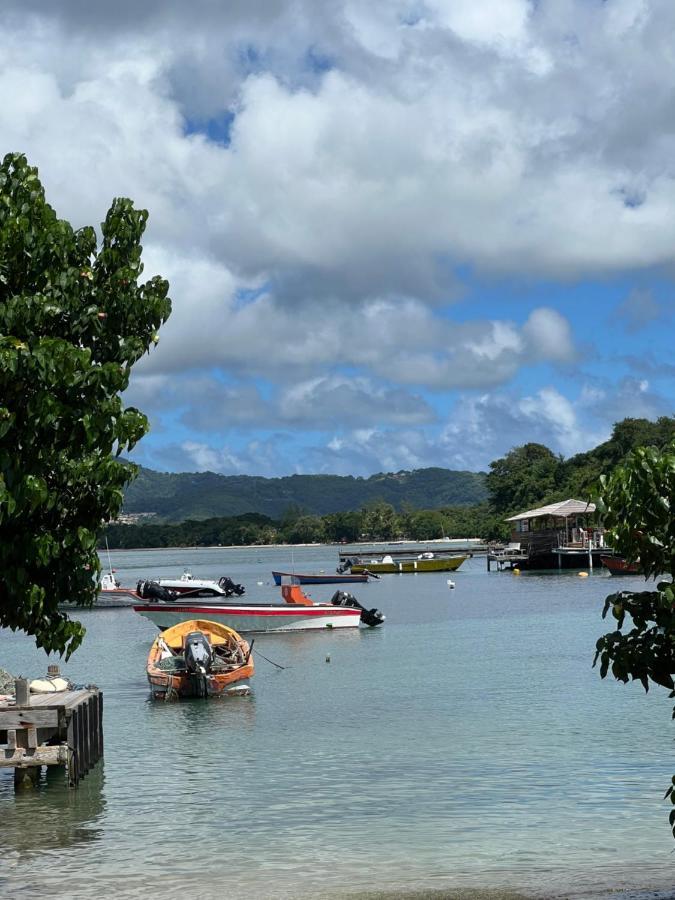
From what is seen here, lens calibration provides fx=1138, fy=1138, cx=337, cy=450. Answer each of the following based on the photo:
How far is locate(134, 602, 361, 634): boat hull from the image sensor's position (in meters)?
53.1

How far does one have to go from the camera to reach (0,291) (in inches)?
388

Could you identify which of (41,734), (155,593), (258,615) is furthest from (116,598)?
(41,734)

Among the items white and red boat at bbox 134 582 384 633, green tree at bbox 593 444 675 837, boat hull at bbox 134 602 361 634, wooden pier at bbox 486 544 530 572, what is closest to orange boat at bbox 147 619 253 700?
boat hull at bbox 134 602 361 634

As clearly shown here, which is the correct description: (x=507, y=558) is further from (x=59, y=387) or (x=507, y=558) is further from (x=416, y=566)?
(x=59, y=387)

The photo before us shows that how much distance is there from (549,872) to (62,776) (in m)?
10.9

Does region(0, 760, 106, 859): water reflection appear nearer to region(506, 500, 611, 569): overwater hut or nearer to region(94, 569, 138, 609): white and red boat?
region(94, 569, 138, 609): white and red boat

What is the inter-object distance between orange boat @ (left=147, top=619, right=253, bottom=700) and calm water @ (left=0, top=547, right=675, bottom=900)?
71 centimetres

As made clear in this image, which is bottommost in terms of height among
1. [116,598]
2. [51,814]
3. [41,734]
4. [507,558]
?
[51,814]

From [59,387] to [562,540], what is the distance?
359ft

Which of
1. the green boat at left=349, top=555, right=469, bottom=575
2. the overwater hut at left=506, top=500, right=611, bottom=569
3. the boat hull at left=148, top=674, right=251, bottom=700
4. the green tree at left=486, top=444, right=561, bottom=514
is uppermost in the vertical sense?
the green tree at left=486, top=444, right=561, bottom=514

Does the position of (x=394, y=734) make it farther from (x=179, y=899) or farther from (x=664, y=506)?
(x=664, y=506)

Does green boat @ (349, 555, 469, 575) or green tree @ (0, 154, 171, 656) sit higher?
green tree @ (0, 154, 171, 656)

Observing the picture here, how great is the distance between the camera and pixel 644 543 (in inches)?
366

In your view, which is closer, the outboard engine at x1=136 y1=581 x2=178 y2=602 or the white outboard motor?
the white outboard motor
